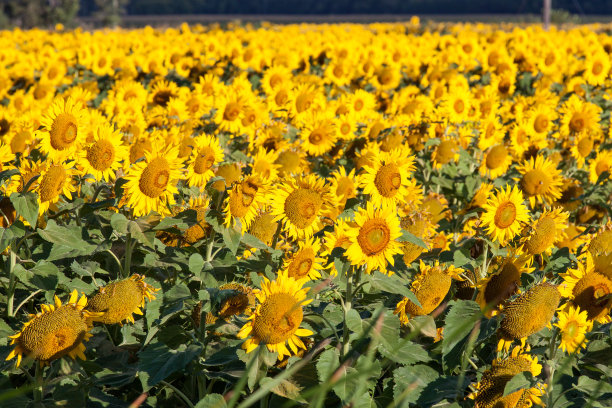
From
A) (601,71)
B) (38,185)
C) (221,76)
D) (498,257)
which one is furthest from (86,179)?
(221,76)

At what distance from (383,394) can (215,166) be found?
186cm

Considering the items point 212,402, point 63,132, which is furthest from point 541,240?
point 63,132

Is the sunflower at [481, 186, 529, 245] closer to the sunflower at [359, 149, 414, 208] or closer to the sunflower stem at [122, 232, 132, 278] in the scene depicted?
the sunflower at [359, 149, 414, 208]

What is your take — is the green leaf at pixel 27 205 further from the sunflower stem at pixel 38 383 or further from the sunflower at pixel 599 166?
the sunflower at pixel 599 166

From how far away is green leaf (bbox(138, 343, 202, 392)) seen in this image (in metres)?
3.05

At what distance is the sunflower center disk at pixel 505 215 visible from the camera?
12.5ft

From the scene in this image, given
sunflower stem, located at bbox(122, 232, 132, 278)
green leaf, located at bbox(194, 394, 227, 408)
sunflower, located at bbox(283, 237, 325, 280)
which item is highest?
sunflower, located at bbox(283, 237, 325, 280)

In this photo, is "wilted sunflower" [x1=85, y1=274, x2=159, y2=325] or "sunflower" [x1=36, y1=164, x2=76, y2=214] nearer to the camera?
"wilted sunflower" [x1=85, y1=274, x2=159, y2=325]

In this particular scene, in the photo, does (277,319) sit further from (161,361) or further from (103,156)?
(103,156)

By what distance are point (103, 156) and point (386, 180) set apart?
155cm

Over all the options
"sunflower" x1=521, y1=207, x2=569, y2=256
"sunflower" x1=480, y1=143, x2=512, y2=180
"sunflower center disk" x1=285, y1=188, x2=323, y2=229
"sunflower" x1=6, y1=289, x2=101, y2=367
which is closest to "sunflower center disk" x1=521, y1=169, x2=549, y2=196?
"sunflower" x1=521, y1=207, x2=569, y2=256

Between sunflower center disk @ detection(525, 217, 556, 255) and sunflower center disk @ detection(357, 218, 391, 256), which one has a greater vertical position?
sunflower center disk @ detection(357, 218, 391, 256)

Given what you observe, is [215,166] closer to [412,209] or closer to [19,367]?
[412,209]

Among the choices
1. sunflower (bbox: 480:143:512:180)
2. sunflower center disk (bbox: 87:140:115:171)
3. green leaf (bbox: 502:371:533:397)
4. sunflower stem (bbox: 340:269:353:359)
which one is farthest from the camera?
sunflower (bbox: 480:143:512:180)
